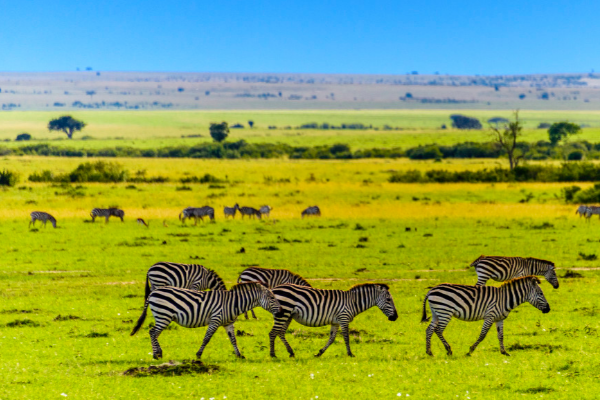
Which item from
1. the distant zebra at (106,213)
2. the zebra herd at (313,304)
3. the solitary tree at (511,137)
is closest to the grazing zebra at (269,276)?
the zebra herd at (313,304)

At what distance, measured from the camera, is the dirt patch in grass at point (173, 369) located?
11.2 m

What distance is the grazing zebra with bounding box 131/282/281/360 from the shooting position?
38.3 ft

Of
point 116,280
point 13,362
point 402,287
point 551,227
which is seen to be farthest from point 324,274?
point 551,227

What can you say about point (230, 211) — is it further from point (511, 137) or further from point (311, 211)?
point (511, 137)

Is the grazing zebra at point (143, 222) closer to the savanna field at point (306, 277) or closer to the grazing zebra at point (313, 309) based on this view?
the savanna field at point (306, 277)

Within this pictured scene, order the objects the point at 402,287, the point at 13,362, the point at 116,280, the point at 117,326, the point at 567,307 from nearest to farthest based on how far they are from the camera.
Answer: the point at 13,362
the point at 117,326
the point at 567,307
the point at 402,287
the point at 116,280

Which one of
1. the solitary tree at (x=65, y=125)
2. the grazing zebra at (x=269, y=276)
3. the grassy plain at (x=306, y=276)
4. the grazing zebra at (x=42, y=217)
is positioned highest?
the solitary tree at (x=65, y=125)

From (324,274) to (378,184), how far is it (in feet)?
102

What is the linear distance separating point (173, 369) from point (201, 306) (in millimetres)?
1102

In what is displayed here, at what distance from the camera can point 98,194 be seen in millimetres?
44688

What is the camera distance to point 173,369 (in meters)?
11.3

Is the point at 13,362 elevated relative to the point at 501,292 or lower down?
lower down

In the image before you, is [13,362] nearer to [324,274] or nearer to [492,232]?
[324,274]

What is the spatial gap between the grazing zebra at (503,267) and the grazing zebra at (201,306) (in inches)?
283
